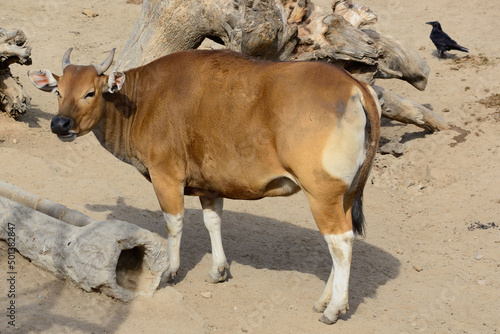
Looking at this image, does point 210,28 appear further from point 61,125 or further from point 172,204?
point 61,125

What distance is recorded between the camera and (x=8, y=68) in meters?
10.3

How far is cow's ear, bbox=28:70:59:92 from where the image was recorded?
6.48 m

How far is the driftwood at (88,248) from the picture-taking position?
557cm

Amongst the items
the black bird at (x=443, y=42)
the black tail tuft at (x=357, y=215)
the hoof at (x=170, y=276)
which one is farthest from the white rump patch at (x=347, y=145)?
the black bird at (x=443, y=42)

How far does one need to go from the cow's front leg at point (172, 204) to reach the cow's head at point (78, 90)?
943 millimetres

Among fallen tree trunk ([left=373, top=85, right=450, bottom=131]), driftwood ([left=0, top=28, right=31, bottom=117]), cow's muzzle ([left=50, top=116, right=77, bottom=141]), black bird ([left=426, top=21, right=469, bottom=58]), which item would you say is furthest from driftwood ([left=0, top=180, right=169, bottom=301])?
black bird ([left=426, top=21, right=469, bottom=58])

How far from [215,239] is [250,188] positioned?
1.09 metres

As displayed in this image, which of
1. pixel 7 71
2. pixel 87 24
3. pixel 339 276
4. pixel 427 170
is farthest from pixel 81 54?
pixel 339 276

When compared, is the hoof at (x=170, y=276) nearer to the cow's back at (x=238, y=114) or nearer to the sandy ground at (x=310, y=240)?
the sandy ground at (x=310, y=240)

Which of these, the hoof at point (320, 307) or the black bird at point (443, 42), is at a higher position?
the hoof at point (320, 307)

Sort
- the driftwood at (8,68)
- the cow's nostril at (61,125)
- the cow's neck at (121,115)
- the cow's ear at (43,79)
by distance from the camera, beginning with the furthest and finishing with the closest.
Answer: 1. the driftwood at (8,68)
2. the cow's neck at (121,115)
3. the cow's ear at (43,79)
4. the cow's nostril at (61,125)

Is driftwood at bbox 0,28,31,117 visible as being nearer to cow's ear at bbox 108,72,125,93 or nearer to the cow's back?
the cow's back

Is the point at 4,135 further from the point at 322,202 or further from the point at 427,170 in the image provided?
the point at 427,170

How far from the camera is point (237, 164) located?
626 centimetres
